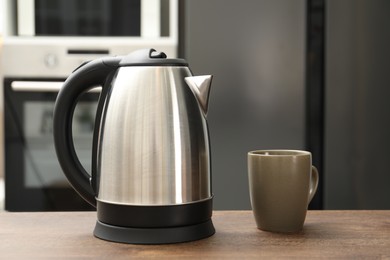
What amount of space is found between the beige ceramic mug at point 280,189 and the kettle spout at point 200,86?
0.33ft

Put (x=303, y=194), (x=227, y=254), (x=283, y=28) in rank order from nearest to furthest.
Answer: (x=227, y=254) < (x=303, y=194) < (x=283, y=28)

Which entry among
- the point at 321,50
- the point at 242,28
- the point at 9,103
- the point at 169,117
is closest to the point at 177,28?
the point at 242,28

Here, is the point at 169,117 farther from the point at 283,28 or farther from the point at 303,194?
the point at 283,28

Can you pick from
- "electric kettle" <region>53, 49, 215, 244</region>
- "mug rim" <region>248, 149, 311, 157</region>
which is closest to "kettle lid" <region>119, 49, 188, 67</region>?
"electric kettle" <region>53, 49, 215, 244</region>

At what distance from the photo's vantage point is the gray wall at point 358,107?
1.92 metres

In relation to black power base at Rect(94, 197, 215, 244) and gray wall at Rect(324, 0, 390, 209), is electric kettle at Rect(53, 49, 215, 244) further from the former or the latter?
gray wall at Rect(324, 0, 390, 209)

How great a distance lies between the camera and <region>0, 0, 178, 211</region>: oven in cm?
197

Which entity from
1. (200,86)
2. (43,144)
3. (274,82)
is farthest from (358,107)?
(200,86)

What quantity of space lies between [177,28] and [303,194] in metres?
1.21

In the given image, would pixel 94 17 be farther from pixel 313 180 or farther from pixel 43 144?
pixel 313 180

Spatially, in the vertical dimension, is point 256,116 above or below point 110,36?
below

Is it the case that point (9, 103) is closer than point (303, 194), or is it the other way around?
point (303, 194)

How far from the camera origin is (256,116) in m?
1.94

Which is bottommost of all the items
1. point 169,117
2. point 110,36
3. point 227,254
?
point 227,254
